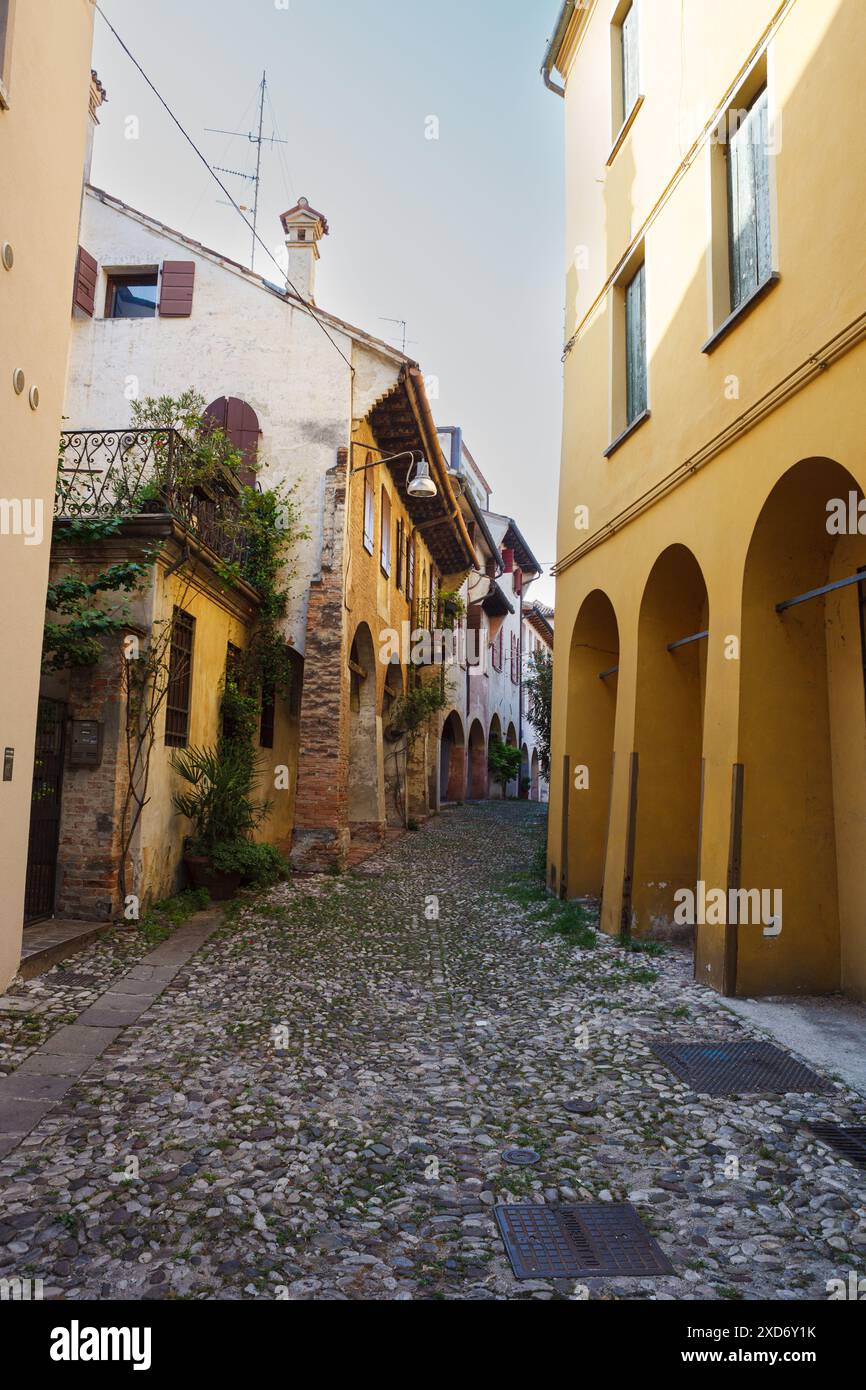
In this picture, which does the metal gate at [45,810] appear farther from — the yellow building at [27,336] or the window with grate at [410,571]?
the window with grate at [410,571]

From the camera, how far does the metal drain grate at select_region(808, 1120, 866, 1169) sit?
3635 mm

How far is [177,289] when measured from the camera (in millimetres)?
12852

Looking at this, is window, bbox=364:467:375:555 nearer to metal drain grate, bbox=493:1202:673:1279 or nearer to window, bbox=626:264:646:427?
window, bbox=626:264:646:427

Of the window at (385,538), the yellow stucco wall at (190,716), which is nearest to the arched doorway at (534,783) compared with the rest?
the window at (385,538)

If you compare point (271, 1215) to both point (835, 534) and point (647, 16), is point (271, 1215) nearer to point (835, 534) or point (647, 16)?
point (835, 534)

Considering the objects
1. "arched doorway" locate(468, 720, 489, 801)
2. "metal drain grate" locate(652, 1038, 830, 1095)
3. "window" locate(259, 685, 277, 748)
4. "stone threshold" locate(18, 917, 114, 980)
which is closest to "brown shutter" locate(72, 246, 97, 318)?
"window" locate(259, 685, 277, 748)

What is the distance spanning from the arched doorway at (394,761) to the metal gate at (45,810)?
10538 millimetres

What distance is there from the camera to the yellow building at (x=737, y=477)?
5340 millimetres

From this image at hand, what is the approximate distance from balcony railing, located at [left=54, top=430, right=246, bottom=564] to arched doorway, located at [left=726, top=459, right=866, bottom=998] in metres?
5.40

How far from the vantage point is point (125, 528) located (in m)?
8.20

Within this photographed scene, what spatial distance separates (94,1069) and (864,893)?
474cm

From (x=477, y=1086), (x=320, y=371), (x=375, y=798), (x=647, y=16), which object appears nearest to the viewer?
(x=477, y=1086)

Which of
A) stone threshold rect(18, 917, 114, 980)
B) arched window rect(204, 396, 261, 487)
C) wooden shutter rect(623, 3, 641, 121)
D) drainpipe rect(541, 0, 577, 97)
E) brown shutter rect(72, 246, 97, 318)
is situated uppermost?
drainpipe rect(541, 0, 577, 97)
